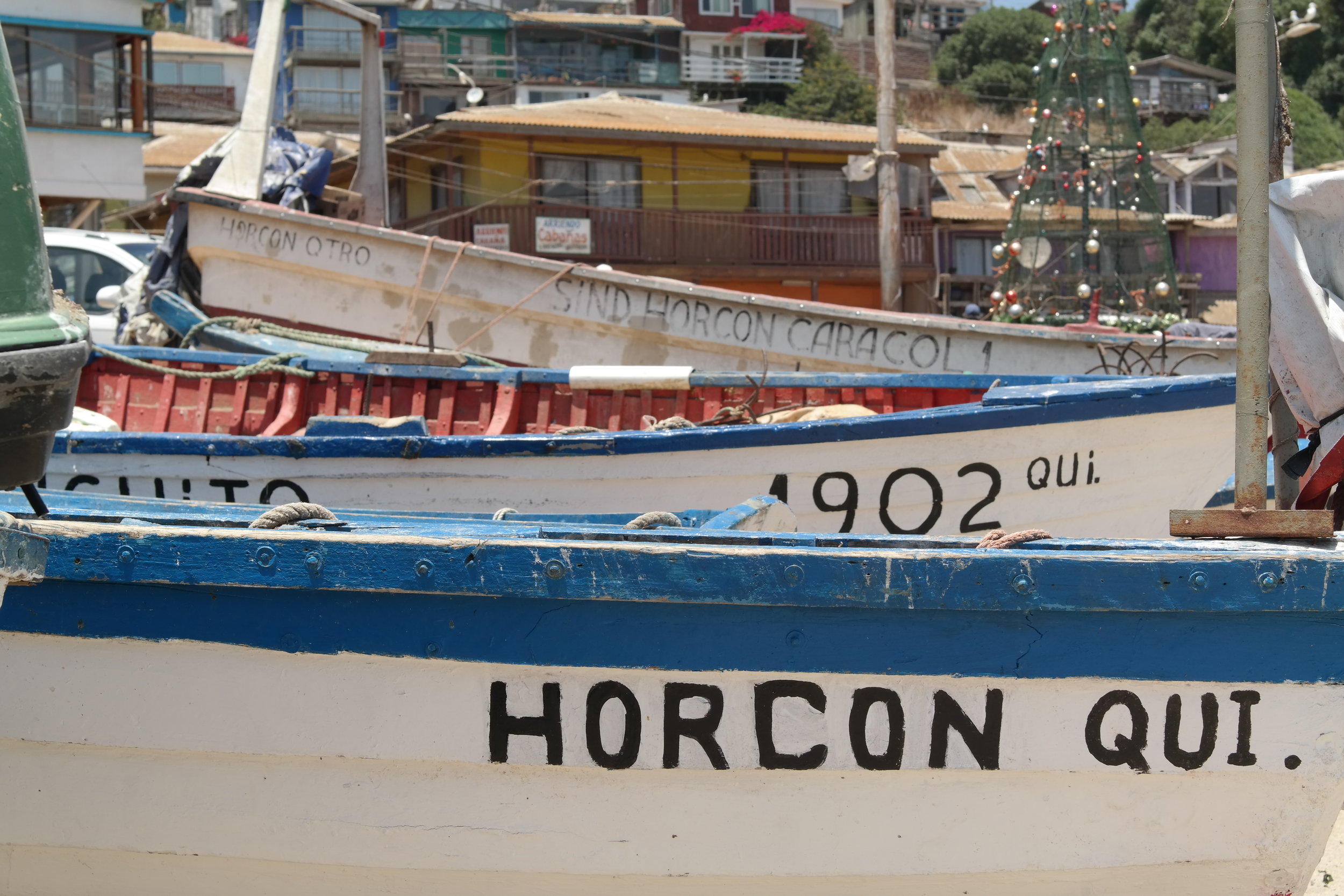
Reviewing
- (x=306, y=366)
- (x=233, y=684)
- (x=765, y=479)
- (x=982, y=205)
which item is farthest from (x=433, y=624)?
(x=982, y=205)

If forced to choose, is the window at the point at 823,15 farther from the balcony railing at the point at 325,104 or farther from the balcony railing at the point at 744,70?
the balcony railing at the point at 325,104

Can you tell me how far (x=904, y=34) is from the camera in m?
70.7

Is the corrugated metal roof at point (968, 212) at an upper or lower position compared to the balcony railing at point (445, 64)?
lower

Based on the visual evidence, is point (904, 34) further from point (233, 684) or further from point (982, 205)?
point (233, 684)

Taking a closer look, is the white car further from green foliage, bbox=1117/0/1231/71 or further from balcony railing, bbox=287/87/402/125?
green foliage, bbox=1117/0/1231/71

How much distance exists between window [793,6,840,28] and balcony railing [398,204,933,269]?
40.5 m

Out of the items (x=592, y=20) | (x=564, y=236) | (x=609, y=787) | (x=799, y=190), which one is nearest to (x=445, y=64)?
(x=592, y=20)

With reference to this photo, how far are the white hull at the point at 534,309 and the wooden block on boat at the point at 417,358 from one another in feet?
9.41

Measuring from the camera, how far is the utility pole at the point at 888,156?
1677 cm

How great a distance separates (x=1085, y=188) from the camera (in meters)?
15.3

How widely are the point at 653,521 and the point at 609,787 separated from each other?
72 cm

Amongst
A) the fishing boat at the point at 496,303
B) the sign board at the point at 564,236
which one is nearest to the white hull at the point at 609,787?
the fishing boat at the point at 496,303

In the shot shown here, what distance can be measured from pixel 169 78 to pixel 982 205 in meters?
36.1

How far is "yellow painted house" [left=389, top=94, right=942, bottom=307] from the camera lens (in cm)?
2600
